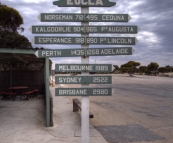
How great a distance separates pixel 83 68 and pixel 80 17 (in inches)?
39.5

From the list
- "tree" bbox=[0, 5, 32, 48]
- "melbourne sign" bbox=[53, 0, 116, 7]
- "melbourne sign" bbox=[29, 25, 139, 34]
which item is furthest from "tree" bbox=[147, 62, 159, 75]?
"melbourne sign" bbox=[53, 0, 116, 7]

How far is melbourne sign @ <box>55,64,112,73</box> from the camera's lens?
173 inches

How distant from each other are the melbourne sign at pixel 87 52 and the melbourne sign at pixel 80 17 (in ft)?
1.89

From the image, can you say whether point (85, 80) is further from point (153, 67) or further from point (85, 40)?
point (153, 67)

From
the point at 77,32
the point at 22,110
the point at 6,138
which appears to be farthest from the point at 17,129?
the point at 77,32

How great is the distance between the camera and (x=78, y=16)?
4434mm

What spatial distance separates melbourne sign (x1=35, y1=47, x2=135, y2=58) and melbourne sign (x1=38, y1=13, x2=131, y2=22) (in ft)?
1.89

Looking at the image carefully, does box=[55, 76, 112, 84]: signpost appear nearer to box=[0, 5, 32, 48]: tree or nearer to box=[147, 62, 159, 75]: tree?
box=[0, 5, 32, 48]: tree

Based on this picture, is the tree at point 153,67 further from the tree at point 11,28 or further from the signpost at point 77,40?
the signpost at point 77,40

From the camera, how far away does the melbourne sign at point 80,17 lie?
14.4 ft

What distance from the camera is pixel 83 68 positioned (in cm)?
443

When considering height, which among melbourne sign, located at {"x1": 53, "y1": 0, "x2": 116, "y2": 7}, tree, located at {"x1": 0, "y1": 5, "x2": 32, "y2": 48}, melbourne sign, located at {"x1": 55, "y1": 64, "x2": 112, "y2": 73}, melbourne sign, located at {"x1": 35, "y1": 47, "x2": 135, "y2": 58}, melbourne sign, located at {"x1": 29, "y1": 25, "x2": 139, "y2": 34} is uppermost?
tree, located at {"x1": 0, "y1": 5, "x2": 32, "y2": 48}

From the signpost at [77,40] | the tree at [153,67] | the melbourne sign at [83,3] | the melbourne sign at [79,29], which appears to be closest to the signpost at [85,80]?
the signpost at [77,40]

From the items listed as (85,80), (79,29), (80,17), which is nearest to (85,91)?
(85,80)
